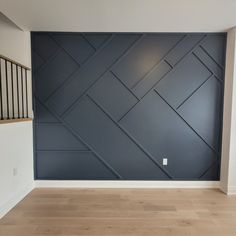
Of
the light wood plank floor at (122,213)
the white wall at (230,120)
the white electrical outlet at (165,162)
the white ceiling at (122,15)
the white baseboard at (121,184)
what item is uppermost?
the white ceiling at (122,15)

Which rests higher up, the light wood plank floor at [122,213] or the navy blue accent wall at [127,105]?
the navy blue accent wall at [127,105]

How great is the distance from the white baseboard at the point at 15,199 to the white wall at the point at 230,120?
3.06 meters

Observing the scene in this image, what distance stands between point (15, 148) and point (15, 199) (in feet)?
2.26

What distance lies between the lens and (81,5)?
90.7 inches

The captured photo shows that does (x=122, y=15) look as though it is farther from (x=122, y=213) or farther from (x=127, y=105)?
(x=122, y=213)

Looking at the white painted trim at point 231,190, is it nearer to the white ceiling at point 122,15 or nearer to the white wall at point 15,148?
the white ceiling at point 122,15

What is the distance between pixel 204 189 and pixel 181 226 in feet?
4.08

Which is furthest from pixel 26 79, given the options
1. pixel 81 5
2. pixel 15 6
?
pixel 81 5

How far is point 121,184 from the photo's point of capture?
326 cm

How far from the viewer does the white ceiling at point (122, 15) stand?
2252 mm

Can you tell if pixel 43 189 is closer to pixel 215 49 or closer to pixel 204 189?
pixel 204 189

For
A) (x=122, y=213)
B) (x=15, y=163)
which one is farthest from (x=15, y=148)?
(x=122, y=213)

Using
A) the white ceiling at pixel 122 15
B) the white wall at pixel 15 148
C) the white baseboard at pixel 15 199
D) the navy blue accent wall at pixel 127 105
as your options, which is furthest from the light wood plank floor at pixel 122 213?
the white ceiling at pixel 122 15

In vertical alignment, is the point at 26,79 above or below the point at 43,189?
above
